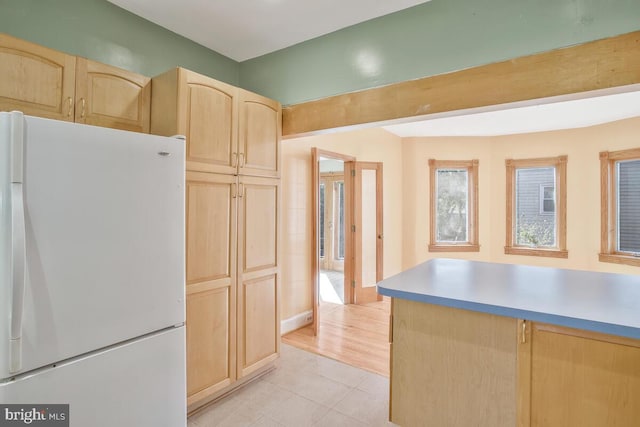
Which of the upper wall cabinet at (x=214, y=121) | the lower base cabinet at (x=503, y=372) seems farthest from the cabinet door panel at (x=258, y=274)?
the lower base cabinet at (x=503, y=372)

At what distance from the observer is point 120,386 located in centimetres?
144

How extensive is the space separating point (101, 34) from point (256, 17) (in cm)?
102

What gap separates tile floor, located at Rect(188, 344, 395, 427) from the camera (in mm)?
2062

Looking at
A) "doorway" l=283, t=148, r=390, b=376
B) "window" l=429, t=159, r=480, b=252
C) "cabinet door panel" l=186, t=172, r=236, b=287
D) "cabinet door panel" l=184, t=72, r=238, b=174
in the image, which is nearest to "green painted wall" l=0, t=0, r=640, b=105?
"cabinet door panel" l=184, t=72, r=238, b=174

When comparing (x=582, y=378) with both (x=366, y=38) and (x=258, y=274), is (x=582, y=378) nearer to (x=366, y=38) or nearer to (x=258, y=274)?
(x=258, y=274)

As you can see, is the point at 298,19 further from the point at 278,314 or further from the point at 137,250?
the point at 278,314

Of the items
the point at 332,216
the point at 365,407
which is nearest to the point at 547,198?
the point at 332,216

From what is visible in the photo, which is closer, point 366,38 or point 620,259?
point 366,38

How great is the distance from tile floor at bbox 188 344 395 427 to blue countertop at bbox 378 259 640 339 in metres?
1.02

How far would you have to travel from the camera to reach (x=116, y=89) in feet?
Result: 6.47

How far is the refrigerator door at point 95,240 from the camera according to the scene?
3.91 ft

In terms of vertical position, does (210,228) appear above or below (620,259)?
above

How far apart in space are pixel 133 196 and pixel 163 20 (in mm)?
1601

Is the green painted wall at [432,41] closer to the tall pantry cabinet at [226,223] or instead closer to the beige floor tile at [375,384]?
the tall pantry cabinet at [226,223]
